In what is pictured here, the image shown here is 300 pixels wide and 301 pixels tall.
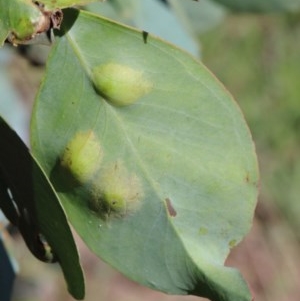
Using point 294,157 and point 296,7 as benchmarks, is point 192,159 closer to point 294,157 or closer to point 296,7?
point 296,7

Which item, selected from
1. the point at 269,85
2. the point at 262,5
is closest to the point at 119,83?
the point at 262,5

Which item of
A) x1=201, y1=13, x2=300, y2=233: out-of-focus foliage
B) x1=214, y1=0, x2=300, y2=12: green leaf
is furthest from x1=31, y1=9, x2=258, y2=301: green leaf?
x1=201, y1=13, x2=300, y2=233: out-of-focus foliage

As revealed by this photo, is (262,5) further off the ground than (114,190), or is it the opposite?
(114,190)

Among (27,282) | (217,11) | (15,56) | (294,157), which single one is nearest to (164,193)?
(15,56)

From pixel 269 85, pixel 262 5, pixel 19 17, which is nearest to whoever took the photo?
pixel 19 17

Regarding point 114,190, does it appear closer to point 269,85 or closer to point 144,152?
point 144,152

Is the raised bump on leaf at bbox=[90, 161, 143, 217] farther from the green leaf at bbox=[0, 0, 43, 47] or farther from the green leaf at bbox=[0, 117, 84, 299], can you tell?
the green leaf at bbox=[0, 0, 43, 47]

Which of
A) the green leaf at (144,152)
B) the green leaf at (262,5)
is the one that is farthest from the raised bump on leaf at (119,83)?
the green leaf at (262,5)
